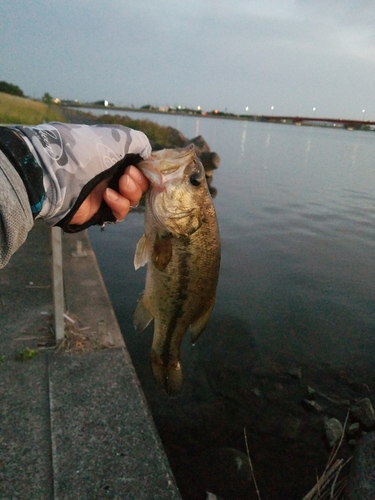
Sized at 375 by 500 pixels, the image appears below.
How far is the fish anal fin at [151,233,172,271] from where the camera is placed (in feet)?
8.22

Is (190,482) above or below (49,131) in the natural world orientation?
below

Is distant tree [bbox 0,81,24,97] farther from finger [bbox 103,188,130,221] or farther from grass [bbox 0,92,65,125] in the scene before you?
finger [bbox 103,188,130,221]

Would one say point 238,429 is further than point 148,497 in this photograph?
Yes

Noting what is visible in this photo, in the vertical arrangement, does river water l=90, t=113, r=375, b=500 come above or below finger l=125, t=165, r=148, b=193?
below

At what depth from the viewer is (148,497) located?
2756 millimetres

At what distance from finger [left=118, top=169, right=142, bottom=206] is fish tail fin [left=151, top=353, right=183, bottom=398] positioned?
52.6 inches

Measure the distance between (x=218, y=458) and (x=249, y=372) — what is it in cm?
191

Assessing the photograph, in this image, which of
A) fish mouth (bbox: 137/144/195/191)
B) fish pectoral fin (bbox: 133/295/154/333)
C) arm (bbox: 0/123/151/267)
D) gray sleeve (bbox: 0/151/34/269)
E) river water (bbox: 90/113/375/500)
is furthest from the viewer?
river water (bbox: 90/113/375/500)

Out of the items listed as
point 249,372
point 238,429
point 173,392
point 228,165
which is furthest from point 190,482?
point 228,165

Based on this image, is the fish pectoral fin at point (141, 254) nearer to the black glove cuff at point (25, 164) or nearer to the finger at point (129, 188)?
the finger at point (129, 188)

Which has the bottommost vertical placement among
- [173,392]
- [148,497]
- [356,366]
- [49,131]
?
[356,366]

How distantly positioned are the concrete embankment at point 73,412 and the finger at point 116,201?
2.09 metres

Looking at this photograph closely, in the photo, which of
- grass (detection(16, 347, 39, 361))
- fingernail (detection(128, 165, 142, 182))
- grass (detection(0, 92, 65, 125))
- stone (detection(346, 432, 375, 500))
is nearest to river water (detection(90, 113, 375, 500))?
stone (detection(346, 432, 375, 500))

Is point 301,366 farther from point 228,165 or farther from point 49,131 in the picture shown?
point 228,165
